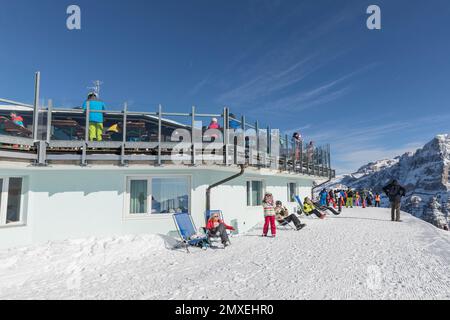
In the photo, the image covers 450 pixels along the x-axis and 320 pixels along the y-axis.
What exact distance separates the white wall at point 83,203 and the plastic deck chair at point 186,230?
1.00m

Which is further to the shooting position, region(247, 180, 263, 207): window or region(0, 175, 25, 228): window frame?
region(247, 180, 263, 207): window

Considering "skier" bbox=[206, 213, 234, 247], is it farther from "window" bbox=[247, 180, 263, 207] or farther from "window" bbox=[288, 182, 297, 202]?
"window" bbox=[288, 182, 297, 202]

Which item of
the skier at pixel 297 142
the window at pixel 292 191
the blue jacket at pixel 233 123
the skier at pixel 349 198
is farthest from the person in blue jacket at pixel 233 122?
the skier at pixel 349 198

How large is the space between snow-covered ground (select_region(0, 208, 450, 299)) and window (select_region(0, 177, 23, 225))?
3.68 ft

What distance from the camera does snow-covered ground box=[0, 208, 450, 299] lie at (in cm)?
446

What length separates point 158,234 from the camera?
8711mm

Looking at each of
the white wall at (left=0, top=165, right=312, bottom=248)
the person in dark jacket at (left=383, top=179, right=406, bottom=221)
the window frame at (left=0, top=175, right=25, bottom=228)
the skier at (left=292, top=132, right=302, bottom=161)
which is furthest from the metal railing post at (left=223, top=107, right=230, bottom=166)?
the person in dark jacket at (left=383, top=179, right=406, bottom=221)

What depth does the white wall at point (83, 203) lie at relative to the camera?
25.8ft

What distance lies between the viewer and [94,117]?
7934 millimetres

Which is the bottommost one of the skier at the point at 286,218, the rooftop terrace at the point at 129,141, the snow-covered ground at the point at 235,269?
the snow-covered ground at the point at 235,269

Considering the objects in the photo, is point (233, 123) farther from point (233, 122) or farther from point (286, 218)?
point (286, 218)

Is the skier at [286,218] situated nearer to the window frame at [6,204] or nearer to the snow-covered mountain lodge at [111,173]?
the snow-covered mountain lodge at [111,173]
